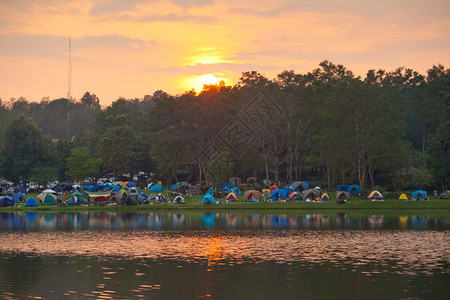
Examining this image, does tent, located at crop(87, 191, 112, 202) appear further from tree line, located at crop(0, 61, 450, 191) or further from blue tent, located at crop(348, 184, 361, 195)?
blue tent, located at crop(348, 184, 361, 195)

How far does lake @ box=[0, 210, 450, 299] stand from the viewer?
2925cm

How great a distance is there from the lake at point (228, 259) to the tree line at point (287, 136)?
29481 mm

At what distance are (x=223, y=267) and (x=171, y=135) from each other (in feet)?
281

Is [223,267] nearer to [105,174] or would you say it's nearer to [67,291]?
[67,291]

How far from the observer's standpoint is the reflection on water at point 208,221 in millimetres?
61500

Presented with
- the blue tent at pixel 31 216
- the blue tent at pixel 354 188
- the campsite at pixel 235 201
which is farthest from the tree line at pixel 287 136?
the blue tent at pixel 31 216

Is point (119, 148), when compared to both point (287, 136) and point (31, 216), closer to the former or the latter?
point (287, 136)

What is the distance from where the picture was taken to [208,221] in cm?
6944

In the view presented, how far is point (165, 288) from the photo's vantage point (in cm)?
2972

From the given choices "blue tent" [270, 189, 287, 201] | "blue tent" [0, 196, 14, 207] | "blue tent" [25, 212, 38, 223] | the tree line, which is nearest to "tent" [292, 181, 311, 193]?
the tree line

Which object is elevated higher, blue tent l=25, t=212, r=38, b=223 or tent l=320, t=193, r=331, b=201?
tent l=320, t=193, r=331, b=201

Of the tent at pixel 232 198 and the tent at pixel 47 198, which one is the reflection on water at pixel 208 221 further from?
the tent at pixel 47 198

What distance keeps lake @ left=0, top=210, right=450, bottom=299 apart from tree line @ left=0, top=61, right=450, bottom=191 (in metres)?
29.5

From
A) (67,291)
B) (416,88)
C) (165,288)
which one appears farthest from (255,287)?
(416,88)
